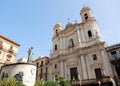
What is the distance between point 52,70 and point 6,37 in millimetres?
16084

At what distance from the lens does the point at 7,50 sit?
107 feet

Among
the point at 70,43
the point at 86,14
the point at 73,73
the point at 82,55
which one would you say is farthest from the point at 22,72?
the point at 86,14

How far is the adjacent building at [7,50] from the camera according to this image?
3098cm

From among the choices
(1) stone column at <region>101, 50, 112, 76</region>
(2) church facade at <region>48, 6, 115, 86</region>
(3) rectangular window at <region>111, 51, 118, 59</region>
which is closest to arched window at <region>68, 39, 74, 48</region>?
(2) church facade at <region>48, 6, 115, 86</region>

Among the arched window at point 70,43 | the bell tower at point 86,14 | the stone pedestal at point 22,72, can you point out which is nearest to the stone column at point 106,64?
the arched window at point 70,43

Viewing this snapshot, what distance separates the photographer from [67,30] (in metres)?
36.1

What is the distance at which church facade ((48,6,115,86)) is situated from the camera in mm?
24375

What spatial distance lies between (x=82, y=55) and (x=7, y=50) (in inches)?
806

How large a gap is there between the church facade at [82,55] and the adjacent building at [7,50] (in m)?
11.2

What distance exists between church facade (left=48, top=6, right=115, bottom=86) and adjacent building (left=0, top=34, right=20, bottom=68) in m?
11.2

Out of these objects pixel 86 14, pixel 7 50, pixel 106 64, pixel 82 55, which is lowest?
pixel 106 64

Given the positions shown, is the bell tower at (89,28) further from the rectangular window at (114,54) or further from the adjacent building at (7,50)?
the adjacent building at (7,50)

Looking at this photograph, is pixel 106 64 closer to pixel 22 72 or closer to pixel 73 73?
pixel 73 73

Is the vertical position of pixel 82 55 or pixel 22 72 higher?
pixel 82 55
